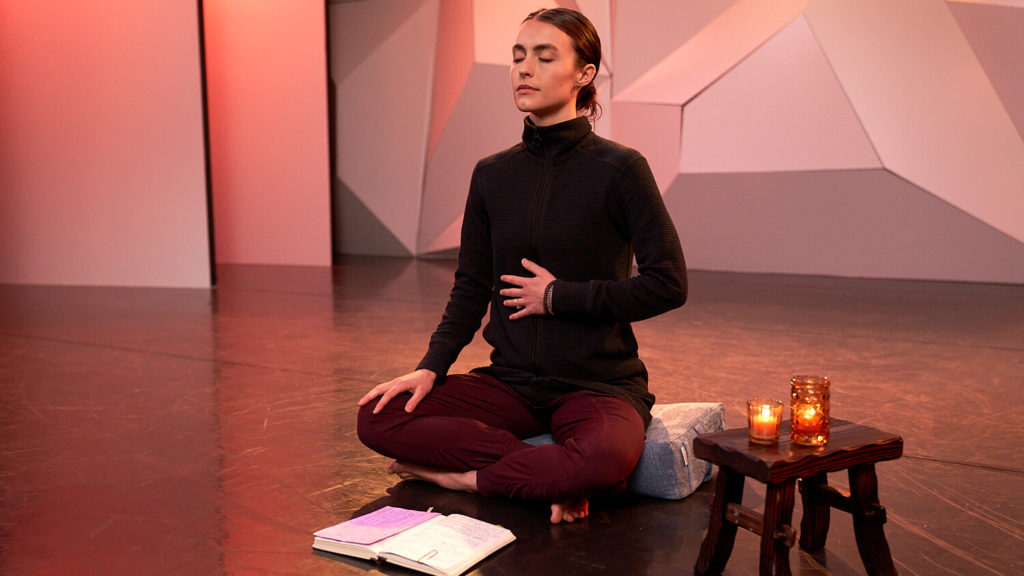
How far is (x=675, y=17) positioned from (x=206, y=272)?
4.20 m

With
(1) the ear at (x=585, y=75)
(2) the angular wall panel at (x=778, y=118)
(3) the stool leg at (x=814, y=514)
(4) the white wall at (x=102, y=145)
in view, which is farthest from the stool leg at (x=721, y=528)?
(2) the angular wall panel at (x=778, y=118)

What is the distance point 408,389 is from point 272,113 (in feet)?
A: 20.5

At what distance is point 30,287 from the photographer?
22.5ft

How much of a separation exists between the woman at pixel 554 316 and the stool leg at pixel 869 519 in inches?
21.9

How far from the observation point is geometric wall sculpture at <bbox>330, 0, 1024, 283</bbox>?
23.5ft

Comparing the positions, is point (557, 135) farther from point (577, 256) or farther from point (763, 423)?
point (763, 423)

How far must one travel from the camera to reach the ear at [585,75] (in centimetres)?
257

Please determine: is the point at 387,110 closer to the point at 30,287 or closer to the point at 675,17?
the point at 675,17

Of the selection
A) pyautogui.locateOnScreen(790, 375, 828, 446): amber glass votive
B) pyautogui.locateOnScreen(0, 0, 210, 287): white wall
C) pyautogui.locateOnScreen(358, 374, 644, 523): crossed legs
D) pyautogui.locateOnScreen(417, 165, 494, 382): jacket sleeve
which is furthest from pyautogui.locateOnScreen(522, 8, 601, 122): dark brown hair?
pyautogui.locateOnScreen(0, 0, 210, 287): white wall

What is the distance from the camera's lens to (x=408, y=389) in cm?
262

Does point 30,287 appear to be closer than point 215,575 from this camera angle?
No

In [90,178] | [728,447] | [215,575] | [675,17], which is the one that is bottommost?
[215,575]

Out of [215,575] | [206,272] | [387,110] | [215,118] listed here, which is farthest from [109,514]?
[387,110]

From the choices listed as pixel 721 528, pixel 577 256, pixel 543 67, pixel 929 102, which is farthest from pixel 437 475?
pixel 929 102
